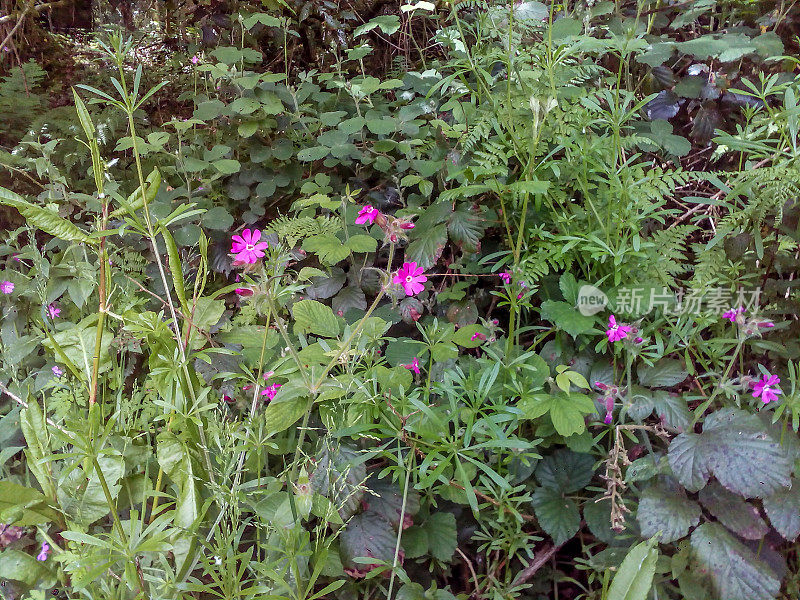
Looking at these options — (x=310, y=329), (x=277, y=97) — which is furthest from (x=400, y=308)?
(x=277, y=97)

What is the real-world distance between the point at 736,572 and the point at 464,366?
668 millimetres

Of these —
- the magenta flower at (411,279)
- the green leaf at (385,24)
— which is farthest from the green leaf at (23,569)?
the green leaf at (385,24)

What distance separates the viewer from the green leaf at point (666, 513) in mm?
1067

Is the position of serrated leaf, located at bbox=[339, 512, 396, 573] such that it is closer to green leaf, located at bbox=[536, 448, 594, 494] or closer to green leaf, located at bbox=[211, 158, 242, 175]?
green leaf, located at bbox=[536, 448, 594, 494]

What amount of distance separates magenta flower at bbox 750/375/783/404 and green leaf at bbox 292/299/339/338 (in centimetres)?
88

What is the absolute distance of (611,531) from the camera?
1212 mm

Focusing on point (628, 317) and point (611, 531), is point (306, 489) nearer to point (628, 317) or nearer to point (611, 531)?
point (611, 531)

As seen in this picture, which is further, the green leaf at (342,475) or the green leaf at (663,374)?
the green leaf at (663,374)

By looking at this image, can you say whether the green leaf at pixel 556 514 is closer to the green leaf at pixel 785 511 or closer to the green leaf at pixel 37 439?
the green leaf at pixel 785 511

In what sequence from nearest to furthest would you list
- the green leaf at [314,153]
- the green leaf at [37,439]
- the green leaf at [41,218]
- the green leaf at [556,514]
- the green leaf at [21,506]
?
the green leaf at [41,218] → the green leaf at [21,506] → the green leaf at [37,439] → the green leaf at [556,514] → the green leaf at [314,153]

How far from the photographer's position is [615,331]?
129 centimetres

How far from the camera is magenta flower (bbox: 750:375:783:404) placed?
1170mm

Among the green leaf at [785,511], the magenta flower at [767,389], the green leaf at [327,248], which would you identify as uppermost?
the green leaf at [327,248]

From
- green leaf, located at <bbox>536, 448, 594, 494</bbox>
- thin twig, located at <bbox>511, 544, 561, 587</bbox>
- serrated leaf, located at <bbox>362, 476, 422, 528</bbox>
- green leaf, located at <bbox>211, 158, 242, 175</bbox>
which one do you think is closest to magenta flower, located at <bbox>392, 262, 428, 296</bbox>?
serrated leaf, located at <bbox>362, 476, 422, 528</bbox>
